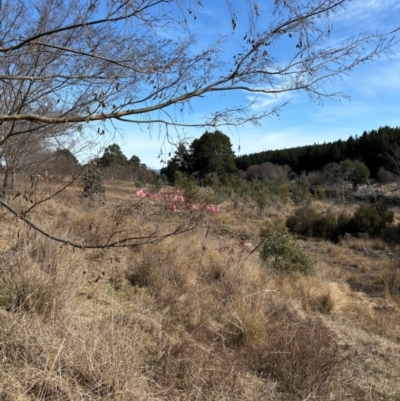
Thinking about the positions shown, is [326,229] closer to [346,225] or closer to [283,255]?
[346,225]

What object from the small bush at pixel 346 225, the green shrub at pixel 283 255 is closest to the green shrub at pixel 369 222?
the small bush at pixel 346 225

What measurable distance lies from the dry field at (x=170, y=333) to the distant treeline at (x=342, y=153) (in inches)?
1664

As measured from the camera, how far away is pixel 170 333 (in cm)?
327

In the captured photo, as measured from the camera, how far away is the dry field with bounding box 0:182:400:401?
2.23m

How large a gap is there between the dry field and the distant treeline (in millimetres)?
42261

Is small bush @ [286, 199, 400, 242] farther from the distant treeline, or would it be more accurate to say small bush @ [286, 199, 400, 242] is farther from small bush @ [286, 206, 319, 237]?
the distant treeline

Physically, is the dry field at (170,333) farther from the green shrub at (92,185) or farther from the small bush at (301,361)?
the green shrub at (92,185)

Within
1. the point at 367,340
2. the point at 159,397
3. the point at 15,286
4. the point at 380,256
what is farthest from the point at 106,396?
the point at 380,256

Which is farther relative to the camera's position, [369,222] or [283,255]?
[369,222]

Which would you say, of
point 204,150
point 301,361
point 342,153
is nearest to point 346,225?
point 301,361

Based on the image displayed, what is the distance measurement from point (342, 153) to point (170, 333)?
56956 mm

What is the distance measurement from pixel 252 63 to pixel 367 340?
3471 mm

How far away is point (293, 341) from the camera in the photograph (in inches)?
123

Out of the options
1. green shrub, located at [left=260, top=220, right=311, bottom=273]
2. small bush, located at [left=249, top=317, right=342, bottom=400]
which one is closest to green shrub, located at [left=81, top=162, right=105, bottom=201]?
green shrub, located at [left=260, top=220, right=311, bottom=273]
